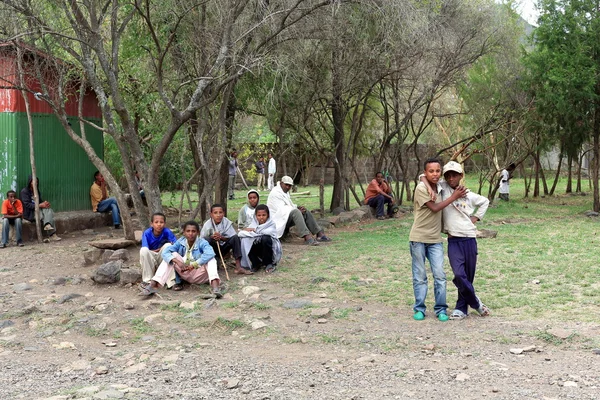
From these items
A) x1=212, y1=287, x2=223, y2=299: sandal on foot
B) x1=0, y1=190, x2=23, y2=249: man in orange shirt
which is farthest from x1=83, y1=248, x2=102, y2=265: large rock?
x1=212, y1=287, x2=223, y2=299: sandal on foot

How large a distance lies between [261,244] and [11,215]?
5630 mm

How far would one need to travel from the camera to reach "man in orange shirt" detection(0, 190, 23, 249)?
1236 cm

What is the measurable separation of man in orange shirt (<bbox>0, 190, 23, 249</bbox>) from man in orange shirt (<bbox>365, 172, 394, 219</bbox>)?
7.81 metres

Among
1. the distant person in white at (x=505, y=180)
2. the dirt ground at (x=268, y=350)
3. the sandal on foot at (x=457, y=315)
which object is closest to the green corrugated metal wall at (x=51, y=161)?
the dirt ground at (x=268, y=350)

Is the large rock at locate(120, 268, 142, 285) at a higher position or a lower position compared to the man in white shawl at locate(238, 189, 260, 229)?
lower

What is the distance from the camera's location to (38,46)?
1307 centimetres

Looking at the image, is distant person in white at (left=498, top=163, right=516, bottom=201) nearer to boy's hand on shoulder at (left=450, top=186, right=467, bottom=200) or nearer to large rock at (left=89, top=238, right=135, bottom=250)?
→ large rock at (left=89, top=238, right=135, bottom=250)

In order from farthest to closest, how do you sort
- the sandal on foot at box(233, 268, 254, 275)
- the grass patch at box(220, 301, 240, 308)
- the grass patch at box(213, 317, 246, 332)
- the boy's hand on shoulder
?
the sandal on foot at box(233, 268, 254, 275) < the grass patch at box(220, 301, 240, 308) < the grass patch at box(213, 317, 246, 332) < the boy's hand on shoulder

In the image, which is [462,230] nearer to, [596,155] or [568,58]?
[568,58]

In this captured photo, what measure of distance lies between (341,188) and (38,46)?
8145mm

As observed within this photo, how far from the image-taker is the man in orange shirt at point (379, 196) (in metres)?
16.0

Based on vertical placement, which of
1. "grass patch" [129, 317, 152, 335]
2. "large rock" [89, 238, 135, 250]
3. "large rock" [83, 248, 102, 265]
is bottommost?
"grass patch" [129, 317, 152, 335]

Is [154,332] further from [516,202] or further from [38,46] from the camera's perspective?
[516,202]

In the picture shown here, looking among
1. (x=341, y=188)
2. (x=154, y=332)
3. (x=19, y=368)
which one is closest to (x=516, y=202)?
(x=341, y=188)
